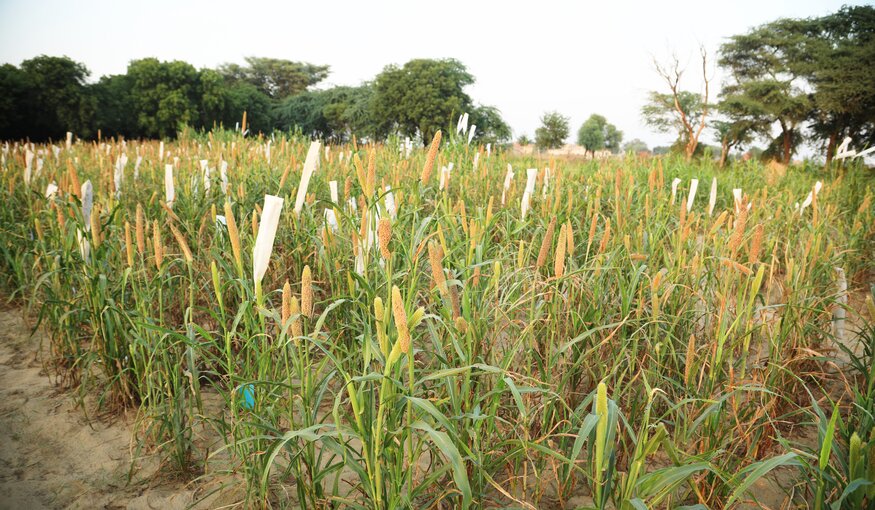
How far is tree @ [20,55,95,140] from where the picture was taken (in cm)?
1803

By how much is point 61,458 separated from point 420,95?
1000 inches

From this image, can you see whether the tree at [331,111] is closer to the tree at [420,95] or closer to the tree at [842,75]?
the tree at [420,95]

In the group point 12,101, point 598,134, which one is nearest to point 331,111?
point 12,101

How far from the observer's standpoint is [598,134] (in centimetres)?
7131

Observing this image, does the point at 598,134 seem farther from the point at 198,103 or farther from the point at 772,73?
the point at 198,103

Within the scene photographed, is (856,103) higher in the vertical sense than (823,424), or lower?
higher

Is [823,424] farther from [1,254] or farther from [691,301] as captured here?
[1,254]

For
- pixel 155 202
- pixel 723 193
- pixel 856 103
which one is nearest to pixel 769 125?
pixel 856 103

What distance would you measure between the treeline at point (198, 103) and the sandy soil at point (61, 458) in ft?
49.6

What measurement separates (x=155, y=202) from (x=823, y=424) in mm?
3831

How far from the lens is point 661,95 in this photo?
38250mm

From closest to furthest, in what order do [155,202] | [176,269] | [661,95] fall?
[176,269] → [155,202] → [661,95]

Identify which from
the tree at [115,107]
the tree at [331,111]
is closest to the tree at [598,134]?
the tree at [331,111]

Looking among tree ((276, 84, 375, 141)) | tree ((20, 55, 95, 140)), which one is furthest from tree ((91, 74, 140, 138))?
tree ((276, 84, 375, 141))
